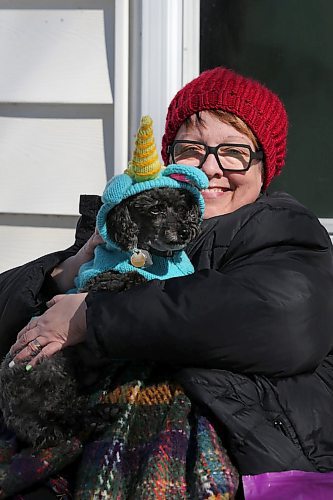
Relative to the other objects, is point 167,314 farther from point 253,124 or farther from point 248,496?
point 253,124

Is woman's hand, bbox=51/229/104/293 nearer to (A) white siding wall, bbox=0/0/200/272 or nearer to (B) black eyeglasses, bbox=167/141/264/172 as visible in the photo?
(B) black eyeglasses, bbox=167/141/264/172

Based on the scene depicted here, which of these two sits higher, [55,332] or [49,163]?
[49,163]

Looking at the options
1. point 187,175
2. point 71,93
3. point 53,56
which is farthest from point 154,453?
point 53,56

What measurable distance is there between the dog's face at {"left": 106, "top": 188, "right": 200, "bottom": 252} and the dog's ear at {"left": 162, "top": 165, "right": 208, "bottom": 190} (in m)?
0.05

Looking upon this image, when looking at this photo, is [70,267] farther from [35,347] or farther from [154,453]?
[154,453]

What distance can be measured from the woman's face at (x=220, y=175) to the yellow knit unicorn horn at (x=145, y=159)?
49cm

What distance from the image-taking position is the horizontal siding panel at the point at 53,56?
9.56 feet

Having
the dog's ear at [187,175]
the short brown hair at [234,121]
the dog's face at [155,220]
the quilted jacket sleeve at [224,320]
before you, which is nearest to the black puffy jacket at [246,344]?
the quilted jacket sleeve at [224,320]

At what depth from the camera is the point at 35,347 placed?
197 cm

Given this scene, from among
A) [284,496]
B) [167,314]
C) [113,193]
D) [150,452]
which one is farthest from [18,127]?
[284,496]

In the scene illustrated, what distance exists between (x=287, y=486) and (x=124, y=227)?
70 cm

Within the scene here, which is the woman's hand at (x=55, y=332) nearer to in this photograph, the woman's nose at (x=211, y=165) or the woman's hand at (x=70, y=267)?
the woman's hand at (x=70, y=267)

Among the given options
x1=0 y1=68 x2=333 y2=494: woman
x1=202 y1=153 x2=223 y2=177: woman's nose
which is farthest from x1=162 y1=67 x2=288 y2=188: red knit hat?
x1=0 y1=68 x2=333 y2=494: woman

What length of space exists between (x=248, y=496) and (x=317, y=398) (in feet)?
1.07
